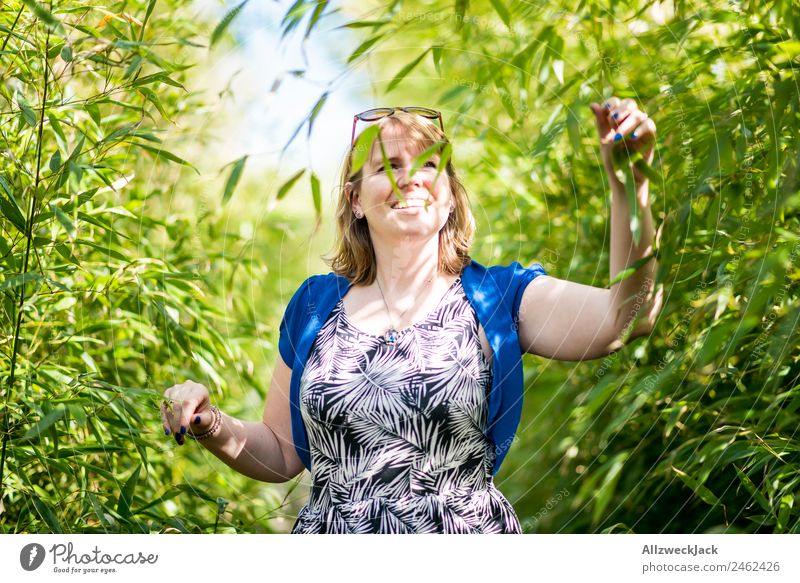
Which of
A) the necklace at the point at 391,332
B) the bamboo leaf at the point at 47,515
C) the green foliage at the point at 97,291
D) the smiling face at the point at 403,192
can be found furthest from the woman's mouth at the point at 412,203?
the bamboo leaf at the point at 47,515

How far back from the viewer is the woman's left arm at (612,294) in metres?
1.01

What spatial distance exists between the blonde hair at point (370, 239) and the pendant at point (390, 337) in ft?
0.41

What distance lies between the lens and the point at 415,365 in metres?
1.23

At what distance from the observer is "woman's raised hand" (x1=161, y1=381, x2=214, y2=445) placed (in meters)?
1.21

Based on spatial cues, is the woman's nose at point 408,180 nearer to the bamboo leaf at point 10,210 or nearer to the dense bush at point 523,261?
the dense bush at point 523,261

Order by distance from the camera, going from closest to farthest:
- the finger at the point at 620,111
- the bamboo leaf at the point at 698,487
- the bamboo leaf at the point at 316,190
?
1. the finger at the point at 620,111
2. the bamboo leaf at the point at 316,190
3. the bamboo leaf at the point at 698,487

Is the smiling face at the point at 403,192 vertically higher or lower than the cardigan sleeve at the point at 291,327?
higher

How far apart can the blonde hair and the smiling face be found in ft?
0.06

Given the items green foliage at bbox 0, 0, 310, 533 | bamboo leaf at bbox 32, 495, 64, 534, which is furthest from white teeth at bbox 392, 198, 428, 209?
bamboo leaf at bbox 32, 495, 64, 534

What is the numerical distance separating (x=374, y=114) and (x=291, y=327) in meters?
0.35

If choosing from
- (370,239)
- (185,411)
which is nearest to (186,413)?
(185,411)
